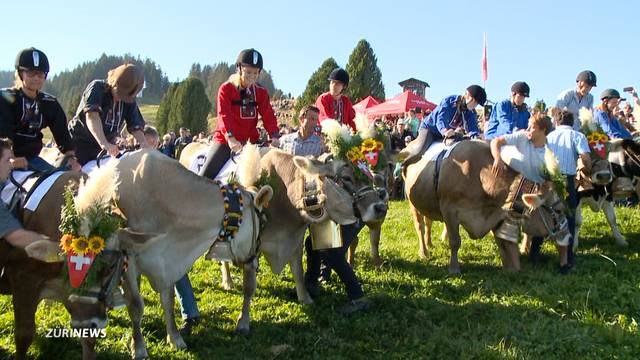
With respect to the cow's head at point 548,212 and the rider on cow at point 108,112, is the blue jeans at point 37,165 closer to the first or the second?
the rider on cow at point 108,112

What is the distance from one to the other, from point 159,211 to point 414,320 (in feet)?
9.56

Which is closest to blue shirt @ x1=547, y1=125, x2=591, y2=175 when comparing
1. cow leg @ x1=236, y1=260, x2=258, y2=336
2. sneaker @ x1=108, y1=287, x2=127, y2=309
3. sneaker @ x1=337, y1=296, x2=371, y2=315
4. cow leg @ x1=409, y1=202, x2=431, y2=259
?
cow leg @ x1=409, y1=202, x2=431, y2=259

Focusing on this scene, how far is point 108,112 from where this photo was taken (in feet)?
19.3

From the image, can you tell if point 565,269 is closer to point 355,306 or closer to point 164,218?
point 355,306

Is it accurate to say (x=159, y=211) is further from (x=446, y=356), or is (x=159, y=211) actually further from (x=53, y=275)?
(x=446, y=356)

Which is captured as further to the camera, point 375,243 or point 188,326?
point 375,243

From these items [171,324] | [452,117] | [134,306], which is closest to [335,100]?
[452,117]

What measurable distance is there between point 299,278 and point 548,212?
342 centimetres

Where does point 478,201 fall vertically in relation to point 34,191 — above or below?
below

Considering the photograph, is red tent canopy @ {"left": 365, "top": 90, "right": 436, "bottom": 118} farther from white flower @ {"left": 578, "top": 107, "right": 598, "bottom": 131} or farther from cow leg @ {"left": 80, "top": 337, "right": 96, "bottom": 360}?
cow leg @ {"left": 80, "top": 337, "right": 96, "bottom": 360}

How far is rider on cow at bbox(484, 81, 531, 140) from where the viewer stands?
8.97m

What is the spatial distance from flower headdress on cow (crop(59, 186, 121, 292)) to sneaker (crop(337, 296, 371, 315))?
2859 millimetres

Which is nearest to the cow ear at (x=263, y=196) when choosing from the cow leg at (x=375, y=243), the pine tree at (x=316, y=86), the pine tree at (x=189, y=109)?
the cow leg at (x=375, y=243)

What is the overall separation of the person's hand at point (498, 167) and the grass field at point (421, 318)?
1387mm
